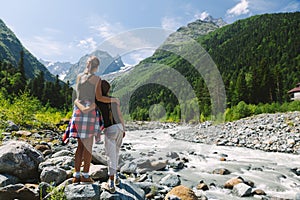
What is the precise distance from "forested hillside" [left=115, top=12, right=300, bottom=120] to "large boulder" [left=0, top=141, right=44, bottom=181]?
1372cm

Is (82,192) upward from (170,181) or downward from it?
upward

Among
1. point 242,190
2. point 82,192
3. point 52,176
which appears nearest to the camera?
point 82,192

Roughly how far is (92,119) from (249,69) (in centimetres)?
8444

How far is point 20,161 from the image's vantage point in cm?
400

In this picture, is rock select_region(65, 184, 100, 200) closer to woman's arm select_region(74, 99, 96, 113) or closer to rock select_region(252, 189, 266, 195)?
woman's arm select_region(74, 99, 96, 113)

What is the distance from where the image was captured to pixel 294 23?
97.8 m

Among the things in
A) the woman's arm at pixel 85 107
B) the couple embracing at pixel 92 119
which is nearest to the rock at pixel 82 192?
the couple embracing at pixel 92 119

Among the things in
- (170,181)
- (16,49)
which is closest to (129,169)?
(170,181)

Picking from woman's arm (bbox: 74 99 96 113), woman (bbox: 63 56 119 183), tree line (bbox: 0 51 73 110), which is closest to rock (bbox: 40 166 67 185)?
woman (bbox: 63 56 119 183)

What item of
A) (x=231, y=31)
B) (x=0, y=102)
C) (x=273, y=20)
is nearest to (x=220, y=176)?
(x=0, y=102)

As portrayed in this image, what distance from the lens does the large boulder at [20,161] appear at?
388 centimetres

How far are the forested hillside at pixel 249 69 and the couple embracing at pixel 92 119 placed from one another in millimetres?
14552

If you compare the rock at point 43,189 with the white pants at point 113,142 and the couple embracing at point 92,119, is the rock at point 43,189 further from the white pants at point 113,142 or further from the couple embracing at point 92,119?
the white pants at point 113,142

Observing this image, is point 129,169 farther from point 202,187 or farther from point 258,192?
point 258,192
